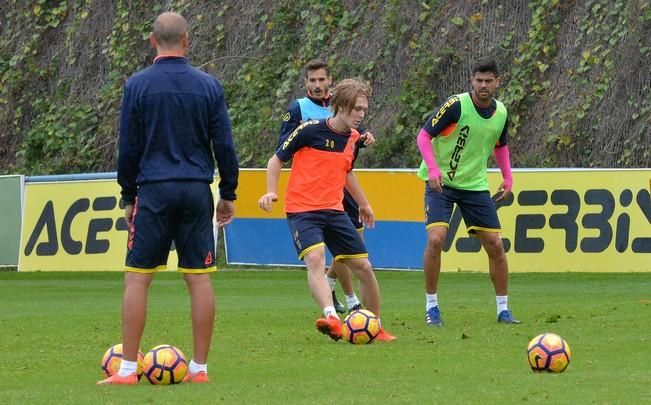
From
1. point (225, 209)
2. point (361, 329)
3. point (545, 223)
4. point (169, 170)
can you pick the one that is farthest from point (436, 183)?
point (545, 223)

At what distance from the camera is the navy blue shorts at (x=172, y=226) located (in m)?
7.90

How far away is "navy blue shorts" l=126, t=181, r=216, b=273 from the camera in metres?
7.90

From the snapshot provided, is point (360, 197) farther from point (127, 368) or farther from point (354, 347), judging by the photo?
point (127, 368)

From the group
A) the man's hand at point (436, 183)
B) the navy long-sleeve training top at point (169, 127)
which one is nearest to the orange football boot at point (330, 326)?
the man's hand at point (436, 183)

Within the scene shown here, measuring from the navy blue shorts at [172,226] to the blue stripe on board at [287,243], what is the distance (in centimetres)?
1089

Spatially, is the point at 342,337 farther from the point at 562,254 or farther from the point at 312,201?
the point at 562,254

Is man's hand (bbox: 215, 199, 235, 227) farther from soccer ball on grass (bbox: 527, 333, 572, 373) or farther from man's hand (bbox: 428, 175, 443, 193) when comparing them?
man's hand (bbox: 428, 175, 443, 193)

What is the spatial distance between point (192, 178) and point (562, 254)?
34.9 feet

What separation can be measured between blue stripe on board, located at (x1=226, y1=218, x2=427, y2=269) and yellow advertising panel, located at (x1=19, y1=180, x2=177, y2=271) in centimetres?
102

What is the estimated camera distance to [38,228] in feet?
67.6

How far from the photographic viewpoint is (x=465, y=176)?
11.8 metres

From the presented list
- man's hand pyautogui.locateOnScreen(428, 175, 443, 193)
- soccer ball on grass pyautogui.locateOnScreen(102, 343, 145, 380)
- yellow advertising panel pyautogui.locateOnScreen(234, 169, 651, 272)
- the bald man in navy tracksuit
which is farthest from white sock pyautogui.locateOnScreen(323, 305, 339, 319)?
yellow advertising panel pyautogui.locateOnScreen(234, 169, 651, 272)

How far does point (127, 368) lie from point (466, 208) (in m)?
4.46

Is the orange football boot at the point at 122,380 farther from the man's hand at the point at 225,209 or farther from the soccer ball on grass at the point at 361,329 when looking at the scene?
the soccer ball on grass at the point at 361,329
